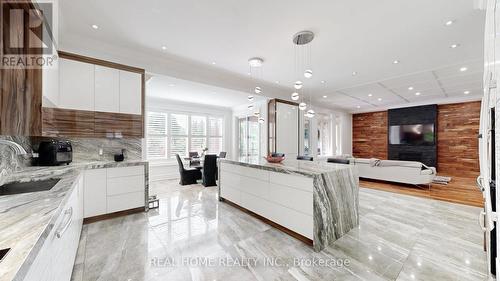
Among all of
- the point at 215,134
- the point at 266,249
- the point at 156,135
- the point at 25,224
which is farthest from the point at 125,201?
the point at 215,134

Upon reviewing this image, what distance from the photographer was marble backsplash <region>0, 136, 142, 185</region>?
226cm

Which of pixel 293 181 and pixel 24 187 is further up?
pixel 24 187

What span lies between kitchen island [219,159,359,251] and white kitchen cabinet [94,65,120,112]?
8.60 ft

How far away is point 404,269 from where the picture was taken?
1965 millimetres

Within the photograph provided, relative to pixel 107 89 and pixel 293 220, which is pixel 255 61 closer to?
pixel 107 89

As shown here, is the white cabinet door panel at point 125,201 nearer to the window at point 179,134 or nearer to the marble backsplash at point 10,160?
the marble backsplash at point 10,160

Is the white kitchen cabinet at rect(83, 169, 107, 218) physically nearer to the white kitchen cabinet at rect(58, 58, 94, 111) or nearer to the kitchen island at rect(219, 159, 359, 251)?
the white kitchen cabinet at rect(58, 58, 94, 111)

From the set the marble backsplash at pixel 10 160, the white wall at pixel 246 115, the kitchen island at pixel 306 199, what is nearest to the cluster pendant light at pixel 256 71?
the white wall at pixel 246 115

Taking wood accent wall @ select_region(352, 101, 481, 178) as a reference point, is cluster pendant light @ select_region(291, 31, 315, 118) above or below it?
above

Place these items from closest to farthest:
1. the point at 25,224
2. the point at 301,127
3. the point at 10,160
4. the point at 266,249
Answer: the point at 25,224 → the point at 10,160 → the point at 266,249 → the point at 301,127

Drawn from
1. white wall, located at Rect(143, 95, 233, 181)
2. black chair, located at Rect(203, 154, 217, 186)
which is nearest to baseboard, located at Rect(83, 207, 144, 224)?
black chair, located at Rect(203, 154, 217, 186)

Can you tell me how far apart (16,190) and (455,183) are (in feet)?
30.9

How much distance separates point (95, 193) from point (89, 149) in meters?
0.88

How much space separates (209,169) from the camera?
5516 mm
